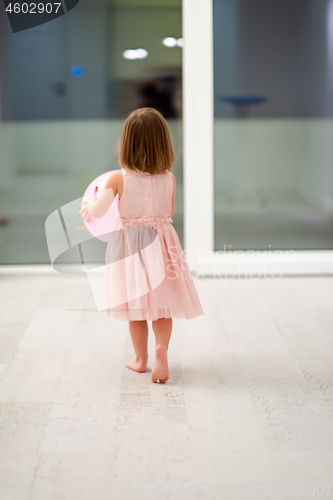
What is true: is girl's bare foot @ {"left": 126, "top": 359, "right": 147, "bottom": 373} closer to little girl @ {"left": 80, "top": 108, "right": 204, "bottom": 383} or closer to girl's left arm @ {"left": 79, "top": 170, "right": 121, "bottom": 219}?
little girl @ {"left": 80, "top": 108, "right": 204, "bottom": 383}

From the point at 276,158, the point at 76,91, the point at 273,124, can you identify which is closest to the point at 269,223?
the point at 276,158

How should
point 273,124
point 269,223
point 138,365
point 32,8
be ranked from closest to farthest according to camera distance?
point 138,365
point 32,8
point 273,124
point 269,223

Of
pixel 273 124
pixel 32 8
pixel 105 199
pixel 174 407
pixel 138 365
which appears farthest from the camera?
pixel 273 124

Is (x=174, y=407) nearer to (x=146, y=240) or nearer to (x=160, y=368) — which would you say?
(x=160, y=368)

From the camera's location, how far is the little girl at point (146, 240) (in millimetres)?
1805

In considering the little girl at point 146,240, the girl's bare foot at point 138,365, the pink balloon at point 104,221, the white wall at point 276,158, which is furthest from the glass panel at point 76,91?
the girl's bare foot at point 138,365

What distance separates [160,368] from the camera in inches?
73.7

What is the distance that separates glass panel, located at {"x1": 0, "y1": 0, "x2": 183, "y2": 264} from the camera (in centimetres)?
326

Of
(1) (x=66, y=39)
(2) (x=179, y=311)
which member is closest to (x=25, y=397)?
(2) (x=179, y=311)

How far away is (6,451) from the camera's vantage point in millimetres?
1448

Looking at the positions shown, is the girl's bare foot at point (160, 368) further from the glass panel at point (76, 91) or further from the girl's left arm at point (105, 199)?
the glass panel at point (76, 91)

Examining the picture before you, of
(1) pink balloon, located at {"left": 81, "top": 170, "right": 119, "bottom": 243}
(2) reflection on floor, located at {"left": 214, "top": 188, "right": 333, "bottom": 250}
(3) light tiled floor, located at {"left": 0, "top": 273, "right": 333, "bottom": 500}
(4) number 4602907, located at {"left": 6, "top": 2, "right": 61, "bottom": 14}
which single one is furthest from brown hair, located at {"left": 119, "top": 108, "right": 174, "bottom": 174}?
(4) number 4602907, located at {"left": 6, "top": 2, "right": 61, "bottom": 14}

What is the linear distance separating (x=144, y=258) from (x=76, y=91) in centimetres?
189

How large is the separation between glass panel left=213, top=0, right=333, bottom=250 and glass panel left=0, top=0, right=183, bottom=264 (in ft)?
1.08
